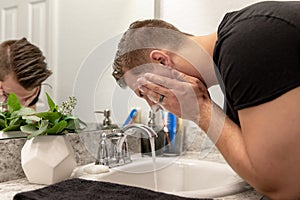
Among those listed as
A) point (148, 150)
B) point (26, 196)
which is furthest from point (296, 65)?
point (148, 150)

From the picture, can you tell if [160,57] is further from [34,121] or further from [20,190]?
[20,190]

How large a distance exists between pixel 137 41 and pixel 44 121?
0.33 metres

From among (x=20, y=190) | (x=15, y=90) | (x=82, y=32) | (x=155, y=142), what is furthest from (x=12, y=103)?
(x=155, y=142)

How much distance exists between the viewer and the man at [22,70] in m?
1.11

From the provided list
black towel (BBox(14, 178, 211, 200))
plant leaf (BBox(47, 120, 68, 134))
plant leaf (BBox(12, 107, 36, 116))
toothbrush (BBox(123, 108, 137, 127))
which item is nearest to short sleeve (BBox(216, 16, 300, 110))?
black towel (BBox(14, 178, 211, 200))

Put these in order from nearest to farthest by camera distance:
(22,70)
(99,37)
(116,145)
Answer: (22,70), (116,145), (99,37)

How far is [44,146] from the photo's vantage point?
966 mm

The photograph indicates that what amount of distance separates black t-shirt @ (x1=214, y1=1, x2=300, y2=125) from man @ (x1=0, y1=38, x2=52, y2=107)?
0.64m

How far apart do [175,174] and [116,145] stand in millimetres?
264

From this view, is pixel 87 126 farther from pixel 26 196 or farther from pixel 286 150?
pixel 286 150

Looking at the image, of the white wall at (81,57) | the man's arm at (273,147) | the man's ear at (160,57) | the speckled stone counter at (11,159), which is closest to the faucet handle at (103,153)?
the white wall at (81,57)

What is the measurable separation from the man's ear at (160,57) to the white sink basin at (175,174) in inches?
14.6

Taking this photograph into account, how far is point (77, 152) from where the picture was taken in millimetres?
1203

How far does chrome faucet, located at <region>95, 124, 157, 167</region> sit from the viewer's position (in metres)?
1.20
